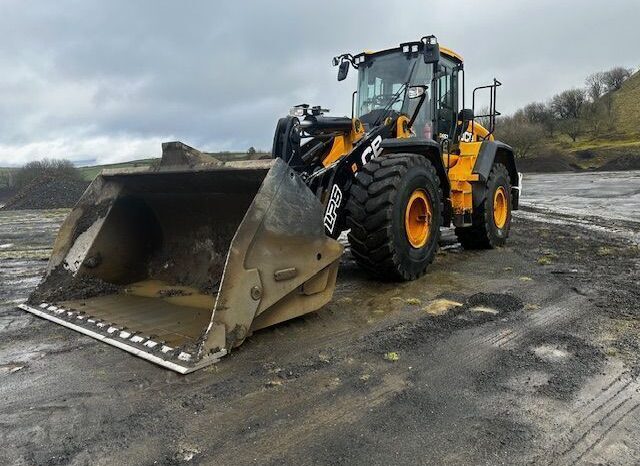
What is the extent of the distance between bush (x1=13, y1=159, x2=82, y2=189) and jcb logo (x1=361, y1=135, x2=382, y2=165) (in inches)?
946

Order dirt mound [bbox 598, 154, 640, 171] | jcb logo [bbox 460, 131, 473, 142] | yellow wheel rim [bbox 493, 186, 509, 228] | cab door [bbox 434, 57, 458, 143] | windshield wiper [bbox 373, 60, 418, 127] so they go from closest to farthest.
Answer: windshield wiper [bbox 373, 60, 418, 127]
cab door [bbox 434, 57, 458, 143]
jcb logo [bbox 460, 131, 473, 142]
yellow wheel rim [bbox 493, 186, 509, 228]
dirt mound [bbox 598, 154, 640, 171]

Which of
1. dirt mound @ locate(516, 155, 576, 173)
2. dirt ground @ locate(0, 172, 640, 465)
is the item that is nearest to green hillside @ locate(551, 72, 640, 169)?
dirt mound @ locate(516, 155, 576, 173)

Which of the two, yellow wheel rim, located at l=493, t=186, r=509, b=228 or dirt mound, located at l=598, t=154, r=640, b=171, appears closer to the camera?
yellow wheel rim, located at l=493, t=186, r=509, b=228

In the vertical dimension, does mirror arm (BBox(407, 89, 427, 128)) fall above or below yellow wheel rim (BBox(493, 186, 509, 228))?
above

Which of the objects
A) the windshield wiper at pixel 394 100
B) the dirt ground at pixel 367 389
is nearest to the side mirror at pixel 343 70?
the windshield wiper at pixel 394 100

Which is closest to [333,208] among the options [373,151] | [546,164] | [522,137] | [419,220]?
[373,151]

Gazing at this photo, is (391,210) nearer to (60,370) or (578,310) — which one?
(578,310)

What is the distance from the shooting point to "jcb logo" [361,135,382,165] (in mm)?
5217

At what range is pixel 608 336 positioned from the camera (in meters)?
3.78

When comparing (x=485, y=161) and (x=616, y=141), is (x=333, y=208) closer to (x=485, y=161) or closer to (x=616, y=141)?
(x=485, y=161)

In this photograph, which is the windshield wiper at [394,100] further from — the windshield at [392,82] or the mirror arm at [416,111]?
the mirror arm at [416,111]

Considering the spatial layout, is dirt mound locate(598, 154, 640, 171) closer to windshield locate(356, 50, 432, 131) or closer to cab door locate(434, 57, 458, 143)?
cab door locate(434, 57, 458, 143)

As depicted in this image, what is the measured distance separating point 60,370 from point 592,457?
303cm

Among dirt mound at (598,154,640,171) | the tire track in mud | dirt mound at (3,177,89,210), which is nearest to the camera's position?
the tire track in mud
